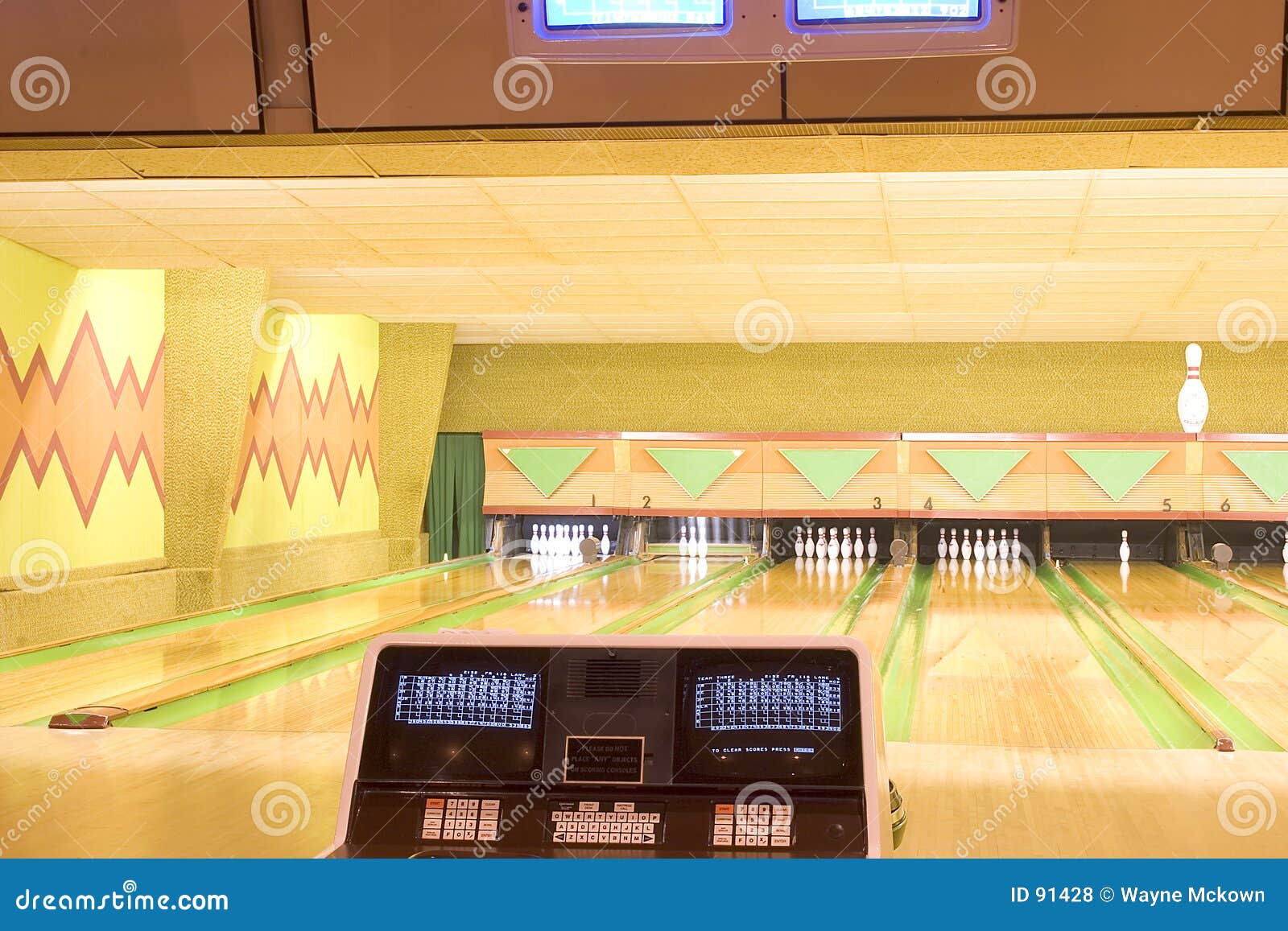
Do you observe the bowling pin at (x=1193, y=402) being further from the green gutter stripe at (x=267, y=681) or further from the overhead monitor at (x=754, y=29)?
the overhead monitor at (x=754, y=29)

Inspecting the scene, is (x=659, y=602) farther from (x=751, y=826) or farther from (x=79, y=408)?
(x=751, y=826)

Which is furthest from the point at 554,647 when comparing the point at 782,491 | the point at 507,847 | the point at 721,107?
the point at 782,491

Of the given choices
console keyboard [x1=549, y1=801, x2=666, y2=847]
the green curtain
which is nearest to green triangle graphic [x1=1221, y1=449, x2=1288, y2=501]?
the green curtain

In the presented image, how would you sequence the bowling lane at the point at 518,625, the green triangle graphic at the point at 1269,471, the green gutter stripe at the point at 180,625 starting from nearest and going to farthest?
1. the bowling lane at the point at 518,625
2. the green gutter stripe at the point at 180,625
3. the green triangle graphic at the point at 1269,471

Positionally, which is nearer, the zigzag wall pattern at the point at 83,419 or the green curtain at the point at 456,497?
the zigzag wall pattern at the point at 83,419

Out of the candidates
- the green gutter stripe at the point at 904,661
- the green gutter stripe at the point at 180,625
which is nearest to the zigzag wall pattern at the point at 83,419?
the green gutter stripe at the point at 180,625

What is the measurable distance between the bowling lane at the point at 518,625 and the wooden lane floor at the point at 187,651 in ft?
1.49

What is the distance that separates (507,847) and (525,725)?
0.17 m

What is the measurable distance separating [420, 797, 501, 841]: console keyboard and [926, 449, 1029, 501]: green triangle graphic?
775 centimetres

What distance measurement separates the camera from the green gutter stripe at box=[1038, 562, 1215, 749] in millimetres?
3508

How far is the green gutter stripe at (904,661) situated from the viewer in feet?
12.3

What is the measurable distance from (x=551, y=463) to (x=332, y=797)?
698cm

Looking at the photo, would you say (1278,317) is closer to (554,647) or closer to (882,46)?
(882,46)

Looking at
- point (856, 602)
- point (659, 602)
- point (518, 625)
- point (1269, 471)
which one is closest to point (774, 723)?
point (518, 625)
